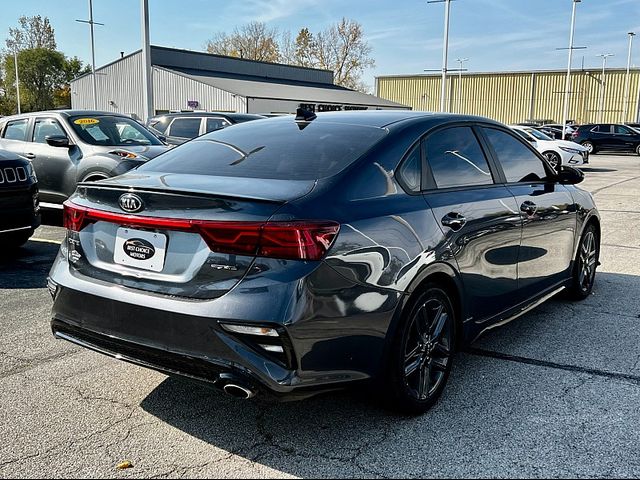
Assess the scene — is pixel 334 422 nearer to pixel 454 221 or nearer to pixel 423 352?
pixel 423 352

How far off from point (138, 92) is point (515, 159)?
146 feet

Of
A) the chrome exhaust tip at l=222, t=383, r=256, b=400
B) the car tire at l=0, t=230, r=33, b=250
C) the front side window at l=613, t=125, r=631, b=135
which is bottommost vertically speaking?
the car tire at l=0, t=230, r=33, b=250

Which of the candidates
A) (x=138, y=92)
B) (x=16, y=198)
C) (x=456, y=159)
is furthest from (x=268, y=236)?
(x=138, y=92)

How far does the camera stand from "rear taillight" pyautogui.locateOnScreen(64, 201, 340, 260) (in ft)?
8.88

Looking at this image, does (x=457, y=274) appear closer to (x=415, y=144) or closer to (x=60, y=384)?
(x=415, y=144)

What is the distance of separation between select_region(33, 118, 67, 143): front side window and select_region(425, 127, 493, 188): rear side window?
280 inches

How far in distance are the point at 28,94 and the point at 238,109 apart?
165ft

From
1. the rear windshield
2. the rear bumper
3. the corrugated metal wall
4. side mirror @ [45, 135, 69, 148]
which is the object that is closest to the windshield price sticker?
side mirror @ [45, 135, 69, 148]

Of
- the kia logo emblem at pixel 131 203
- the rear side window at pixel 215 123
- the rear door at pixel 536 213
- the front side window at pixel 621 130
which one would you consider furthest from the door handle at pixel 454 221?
the front side window at pixel 621 130

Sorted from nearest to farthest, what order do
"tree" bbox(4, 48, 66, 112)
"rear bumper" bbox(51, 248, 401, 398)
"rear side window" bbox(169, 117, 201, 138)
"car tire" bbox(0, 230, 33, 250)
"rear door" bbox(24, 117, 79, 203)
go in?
"rear bumper" bbox(51, 248, 401, 398) → "car tire" bbox(0, 230, 33, 250) → "rear door" bbox(24, 117, 79, 203) → "rear side window" bbox(169, 117, 201, 138) → "tree" bbox(4, 48, 66, 112)

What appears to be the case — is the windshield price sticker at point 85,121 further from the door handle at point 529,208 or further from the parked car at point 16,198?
the door handle at point 529,208

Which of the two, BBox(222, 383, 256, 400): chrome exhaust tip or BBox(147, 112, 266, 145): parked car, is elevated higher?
BBox(147, 112, 266, 145): parked car

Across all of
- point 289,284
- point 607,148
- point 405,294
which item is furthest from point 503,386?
point 607,148

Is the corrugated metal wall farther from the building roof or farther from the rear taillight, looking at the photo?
the rear taillight
